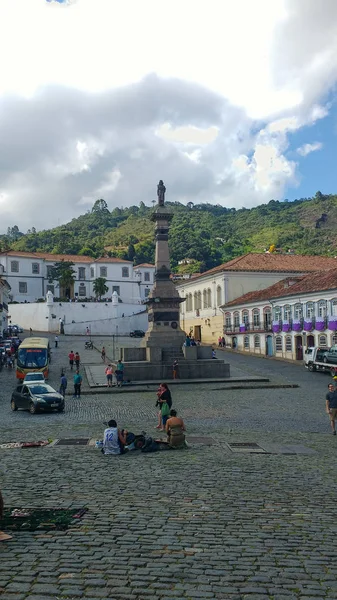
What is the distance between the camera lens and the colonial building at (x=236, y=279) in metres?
56.1

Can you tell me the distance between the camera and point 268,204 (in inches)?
6422

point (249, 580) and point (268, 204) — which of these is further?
point (268, 204)

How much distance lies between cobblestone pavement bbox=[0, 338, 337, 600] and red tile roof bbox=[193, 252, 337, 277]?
42.5 meters

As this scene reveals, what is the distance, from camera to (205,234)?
125 metres

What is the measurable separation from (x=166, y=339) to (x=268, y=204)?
13761cm

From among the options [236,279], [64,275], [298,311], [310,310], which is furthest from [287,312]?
[64,275]

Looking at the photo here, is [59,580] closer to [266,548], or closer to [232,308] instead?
[266,548]

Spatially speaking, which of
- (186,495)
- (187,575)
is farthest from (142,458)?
(187,575)

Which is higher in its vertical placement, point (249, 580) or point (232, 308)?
point (232, 308)

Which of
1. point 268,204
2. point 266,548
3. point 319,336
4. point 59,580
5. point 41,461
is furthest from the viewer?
point 268,204

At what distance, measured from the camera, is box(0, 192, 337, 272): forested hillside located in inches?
4240

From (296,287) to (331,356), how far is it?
12364 mm

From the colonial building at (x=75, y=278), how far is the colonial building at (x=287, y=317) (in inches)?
1335

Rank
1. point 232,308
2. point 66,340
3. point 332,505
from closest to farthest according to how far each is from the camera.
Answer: point 332,505 < point 232,308 < point 66,340
